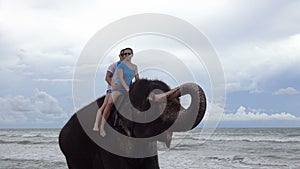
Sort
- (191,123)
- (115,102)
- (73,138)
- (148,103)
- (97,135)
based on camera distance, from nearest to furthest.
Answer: (191,123)
(148,103)
(115,102)
(97,135)
(73,138)

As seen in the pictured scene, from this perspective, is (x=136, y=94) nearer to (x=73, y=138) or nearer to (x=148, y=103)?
(x=148, y=103)

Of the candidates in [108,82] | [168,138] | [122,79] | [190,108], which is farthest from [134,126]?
[190,108]

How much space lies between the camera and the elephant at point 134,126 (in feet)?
15.6

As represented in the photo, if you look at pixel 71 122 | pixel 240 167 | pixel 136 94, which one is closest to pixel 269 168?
pixel 240 167

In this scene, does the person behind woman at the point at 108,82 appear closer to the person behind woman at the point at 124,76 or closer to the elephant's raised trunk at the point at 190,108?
the person behind woman at the point at 124,76

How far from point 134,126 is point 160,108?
0.68 metres

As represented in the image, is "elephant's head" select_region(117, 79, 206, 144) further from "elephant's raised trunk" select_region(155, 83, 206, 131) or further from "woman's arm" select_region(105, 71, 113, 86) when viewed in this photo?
"woman's arm" select_region(105, 71, 113, 86)

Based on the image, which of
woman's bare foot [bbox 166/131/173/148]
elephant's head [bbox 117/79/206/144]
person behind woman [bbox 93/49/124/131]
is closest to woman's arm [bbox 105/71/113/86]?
person behind woman [bbox 93/49/124/131]

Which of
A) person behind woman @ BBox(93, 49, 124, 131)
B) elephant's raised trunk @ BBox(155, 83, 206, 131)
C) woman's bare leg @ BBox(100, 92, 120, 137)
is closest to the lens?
elephant's raised trunk @ BBox(155, 83, 206, 131)

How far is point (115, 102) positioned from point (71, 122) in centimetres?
174

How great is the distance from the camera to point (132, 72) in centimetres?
607

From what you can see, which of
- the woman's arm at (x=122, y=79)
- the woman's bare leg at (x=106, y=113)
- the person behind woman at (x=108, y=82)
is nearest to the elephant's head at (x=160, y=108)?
the woman's arm at (x=122, y=79)

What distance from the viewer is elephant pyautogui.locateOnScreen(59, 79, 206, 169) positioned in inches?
187

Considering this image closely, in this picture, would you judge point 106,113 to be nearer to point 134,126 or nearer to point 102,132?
point 102,132
